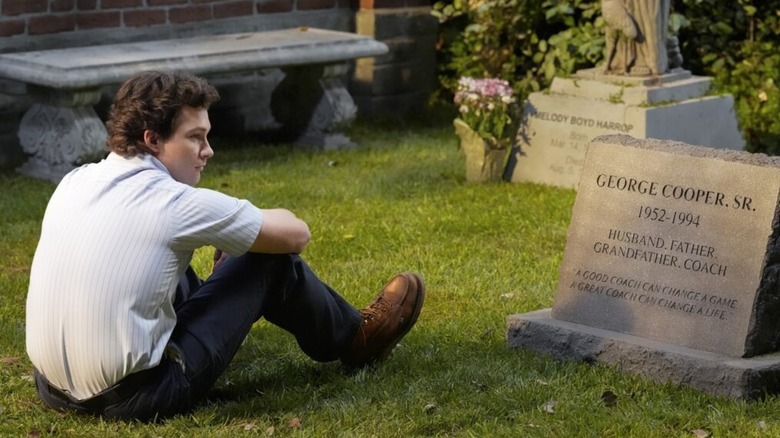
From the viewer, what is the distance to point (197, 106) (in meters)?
3.99

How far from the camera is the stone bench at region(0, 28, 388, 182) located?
796cm

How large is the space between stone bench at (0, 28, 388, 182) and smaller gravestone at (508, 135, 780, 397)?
387cm

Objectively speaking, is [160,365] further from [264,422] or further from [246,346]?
[246,346]

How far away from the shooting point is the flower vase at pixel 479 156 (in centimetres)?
803

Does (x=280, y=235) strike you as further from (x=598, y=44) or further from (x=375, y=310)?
(x=598, y=44)

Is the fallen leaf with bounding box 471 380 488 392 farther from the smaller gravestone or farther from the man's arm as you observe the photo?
the man's arm

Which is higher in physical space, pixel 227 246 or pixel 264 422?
pixel 227 246

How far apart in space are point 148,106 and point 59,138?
14.2 feet

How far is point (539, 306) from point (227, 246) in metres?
1.96

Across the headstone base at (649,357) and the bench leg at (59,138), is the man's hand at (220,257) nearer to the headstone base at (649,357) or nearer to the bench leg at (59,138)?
the headstone base at (649,357)

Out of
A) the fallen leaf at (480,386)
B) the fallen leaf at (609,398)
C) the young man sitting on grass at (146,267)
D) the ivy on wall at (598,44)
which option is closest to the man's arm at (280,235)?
the young man sitting on grass at (146,267)

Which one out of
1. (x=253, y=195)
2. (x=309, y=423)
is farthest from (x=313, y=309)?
(x=253, y=195)

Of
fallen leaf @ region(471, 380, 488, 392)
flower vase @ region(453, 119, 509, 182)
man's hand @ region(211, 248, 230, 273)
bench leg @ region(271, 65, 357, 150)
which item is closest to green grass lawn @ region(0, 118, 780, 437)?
fallen leaf @ region(471, 380, 488, 392)

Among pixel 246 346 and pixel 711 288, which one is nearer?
pixel 711 288
